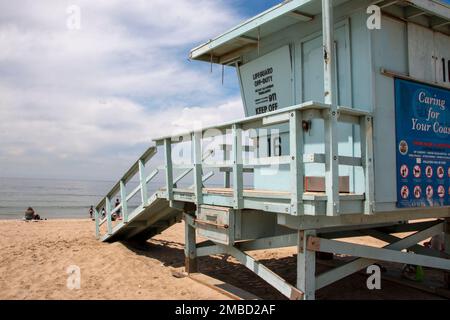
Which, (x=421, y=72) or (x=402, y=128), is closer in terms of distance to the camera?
(x=402, y=128)

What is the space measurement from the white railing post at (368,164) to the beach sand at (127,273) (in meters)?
2.60

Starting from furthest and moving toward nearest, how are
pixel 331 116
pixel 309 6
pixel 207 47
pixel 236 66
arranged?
1. pixel 236 66
2. pixel 207 47
3. pixel 309 6
4. pixel 331 116

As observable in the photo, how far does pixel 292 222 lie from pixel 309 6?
3.12 metres

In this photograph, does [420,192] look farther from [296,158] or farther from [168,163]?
[168,163]

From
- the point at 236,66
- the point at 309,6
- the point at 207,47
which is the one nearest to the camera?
the point at 309,6

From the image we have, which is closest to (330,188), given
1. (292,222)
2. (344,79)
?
(292,222)

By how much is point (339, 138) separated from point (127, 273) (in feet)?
15.6

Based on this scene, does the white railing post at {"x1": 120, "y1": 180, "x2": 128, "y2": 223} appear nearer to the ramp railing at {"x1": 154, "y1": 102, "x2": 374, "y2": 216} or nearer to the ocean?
the ramp railing at {"x1": 154, "y1": 102, "x2": 374, "y2": 216}

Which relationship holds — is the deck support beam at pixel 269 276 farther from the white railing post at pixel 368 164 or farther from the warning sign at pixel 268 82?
the warning sign at pixel 268 82

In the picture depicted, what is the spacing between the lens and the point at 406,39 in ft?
19.5

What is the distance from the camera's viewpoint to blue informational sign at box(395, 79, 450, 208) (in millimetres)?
5645
